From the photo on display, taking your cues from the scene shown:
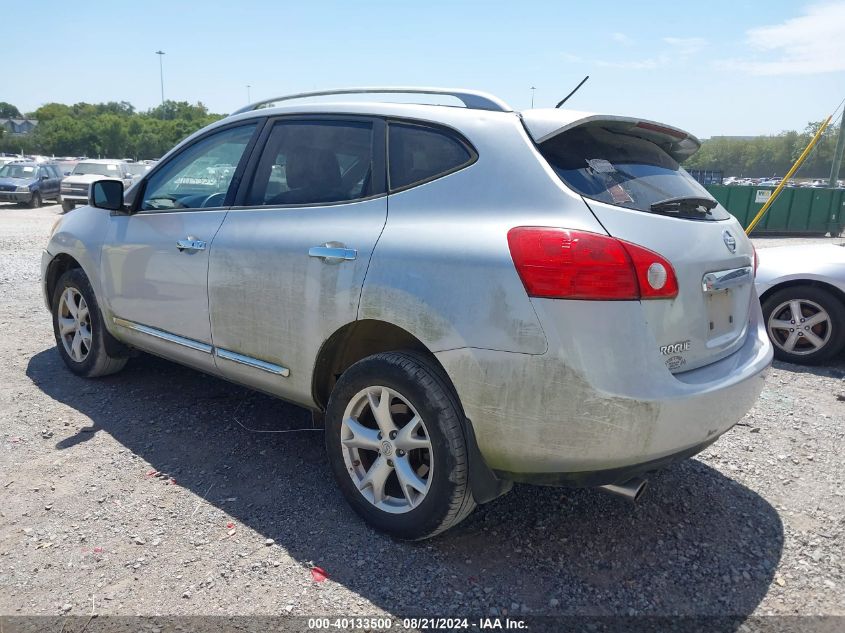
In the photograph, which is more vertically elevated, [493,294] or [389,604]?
[493,294]

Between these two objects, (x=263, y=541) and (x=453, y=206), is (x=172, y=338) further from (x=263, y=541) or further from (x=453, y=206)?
(x=453, y=206)

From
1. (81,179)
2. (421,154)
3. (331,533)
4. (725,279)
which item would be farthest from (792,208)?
(81,179)

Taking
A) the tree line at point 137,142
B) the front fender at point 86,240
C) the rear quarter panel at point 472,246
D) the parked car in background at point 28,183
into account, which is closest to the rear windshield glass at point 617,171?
the rear quarter panel at point 472,246

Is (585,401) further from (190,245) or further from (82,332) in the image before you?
(82,332)

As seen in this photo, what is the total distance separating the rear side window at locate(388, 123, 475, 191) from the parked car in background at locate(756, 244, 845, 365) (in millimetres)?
4080

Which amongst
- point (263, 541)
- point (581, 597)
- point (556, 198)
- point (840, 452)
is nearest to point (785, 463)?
point (840, 452)

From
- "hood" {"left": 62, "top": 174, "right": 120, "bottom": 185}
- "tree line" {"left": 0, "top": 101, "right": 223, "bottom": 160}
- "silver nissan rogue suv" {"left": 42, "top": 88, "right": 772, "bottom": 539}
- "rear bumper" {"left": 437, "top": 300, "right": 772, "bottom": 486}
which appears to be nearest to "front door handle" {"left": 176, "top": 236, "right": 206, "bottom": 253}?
"silver nissan rogue suv" {"left": 42, "top": 88, "right": 772, "bottom": 539}

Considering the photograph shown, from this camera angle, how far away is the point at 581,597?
2605 mm

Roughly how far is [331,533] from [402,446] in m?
0.57

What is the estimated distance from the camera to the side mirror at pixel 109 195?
14.2ft

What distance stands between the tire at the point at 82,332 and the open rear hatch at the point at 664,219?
135 inches

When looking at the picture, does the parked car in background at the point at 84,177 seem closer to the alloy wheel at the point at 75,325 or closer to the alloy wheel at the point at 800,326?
the alloy wheel at the point at 75,325

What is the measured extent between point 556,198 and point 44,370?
4.44 meters

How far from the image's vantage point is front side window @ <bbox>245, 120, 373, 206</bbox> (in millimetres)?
3166
